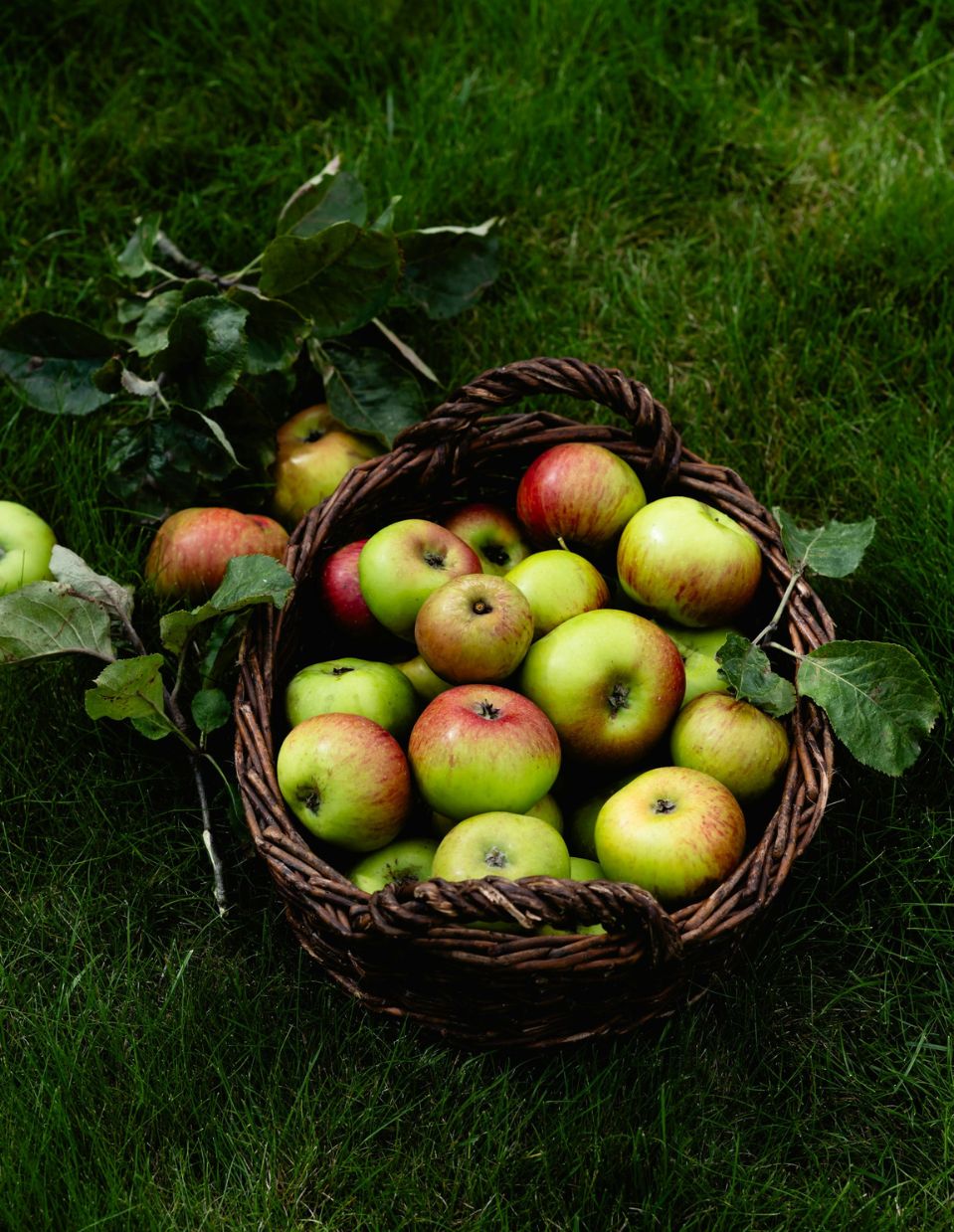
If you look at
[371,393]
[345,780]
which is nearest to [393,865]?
[345,780]

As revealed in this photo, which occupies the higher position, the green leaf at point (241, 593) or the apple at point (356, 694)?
the green leaf at point (241, 593)

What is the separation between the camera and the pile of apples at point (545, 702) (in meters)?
2.06

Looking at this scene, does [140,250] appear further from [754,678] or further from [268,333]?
[754,678]

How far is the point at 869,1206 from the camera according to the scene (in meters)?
1.97

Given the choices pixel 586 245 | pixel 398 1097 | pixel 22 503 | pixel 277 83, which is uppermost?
pixel 277 83

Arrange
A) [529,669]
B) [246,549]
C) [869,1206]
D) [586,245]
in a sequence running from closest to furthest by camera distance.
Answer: [869,1206]
[529,669]
[246,549]
[586,245]

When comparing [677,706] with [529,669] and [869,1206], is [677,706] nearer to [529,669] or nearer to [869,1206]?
[529,669]

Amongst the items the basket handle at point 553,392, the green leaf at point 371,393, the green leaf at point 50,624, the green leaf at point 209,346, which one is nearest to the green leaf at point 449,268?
the green leaf at point 371,393

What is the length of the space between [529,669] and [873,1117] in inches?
38.0

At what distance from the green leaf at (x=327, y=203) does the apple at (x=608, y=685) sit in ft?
4.29

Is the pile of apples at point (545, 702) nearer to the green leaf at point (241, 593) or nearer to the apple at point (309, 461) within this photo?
the green leaf at point (241, 593)

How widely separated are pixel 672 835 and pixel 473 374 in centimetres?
156

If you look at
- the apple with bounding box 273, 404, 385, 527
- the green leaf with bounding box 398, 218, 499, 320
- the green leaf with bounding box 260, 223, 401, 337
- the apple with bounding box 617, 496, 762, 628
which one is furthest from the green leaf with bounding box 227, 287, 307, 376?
the apple with bounding box 617, 496, 762, 628

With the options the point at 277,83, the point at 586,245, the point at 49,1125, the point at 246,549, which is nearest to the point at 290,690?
the point at 246,549
